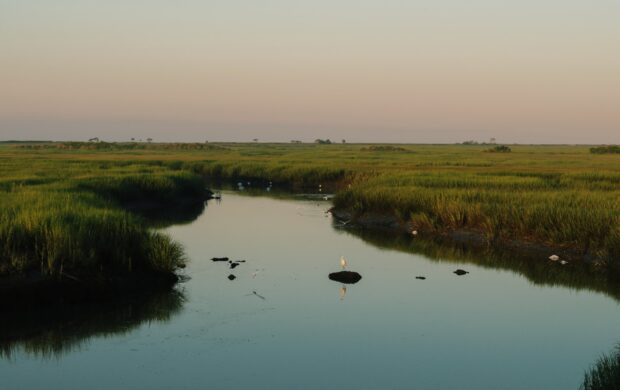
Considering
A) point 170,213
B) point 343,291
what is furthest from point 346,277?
point 170,213

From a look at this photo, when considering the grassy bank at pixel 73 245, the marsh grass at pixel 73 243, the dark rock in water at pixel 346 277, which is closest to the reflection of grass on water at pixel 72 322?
the grassy bank at pixel 73 245

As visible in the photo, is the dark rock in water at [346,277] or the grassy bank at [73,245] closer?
the grassy bank at [73,245]

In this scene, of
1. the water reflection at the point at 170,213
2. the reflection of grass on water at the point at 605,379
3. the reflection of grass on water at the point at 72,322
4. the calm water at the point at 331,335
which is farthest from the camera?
the water reflection at the point at 170,213

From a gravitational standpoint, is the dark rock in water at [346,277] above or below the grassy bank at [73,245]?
below

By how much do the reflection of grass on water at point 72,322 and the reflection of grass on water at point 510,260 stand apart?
28.8 ft

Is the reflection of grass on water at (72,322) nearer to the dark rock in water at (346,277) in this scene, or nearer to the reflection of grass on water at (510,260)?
the dark rock in water at (346,277)

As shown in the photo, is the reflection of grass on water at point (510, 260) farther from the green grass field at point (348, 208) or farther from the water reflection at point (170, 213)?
the water reflection at point (170, 213)

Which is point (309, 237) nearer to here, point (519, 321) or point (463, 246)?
→ point (463, 246)

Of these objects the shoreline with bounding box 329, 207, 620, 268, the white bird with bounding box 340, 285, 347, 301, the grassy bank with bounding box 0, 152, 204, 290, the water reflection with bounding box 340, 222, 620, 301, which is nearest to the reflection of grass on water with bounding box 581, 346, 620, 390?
the white bird with bounding box 340, 285, 347, 301

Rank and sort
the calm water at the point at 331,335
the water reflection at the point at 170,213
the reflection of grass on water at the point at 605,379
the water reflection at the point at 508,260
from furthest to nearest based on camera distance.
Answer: the water reflection at the point at 170,213 < the water reflection at the point at 508,260 < the calm water at the point at 331,335 < the reflection of grass on water at the point at 605,379

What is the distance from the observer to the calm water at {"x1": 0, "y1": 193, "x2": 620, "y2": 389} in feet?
29.3

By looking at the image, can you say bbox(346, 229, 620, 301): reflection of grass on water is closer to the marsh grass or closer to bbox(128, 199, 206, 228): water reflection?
bbox(128, 199, 206, 228): water reflection

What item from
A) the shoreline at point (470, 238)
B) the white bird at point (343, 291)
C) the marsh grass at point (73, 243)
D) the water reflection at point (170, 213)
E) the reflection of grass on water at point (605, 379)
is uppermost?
the marsh grass at point (73, 243)

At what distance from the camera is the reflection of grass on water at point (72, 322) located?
10.1 meters
